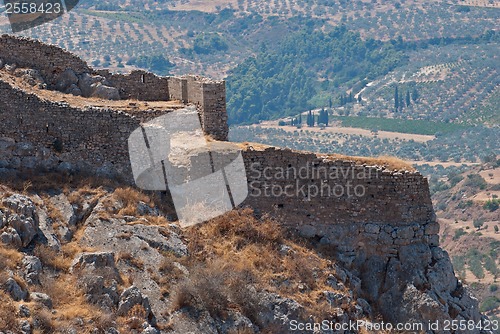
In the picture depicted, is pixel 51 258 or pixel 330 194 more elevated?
pixel 51 258

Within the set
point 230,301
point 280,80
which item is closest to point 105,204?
point 230,301

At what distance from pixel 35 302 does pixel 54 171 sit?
21.5ft

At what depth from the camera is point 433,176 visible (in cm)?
13825

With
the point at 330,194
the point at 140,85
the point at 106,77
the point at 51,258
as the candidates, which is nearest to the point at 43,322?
the point at 51,258

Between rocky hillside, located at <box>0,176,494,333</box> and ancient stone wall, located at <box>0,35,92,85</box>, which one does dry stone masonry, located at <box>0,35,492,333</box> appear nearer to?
rocky hillside, located at <box>0,176,494,333</box>

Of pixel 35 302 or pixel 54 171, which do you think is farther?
pixel 54 171

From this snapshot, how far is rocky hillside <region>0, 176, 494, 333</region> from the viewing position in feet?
91.0

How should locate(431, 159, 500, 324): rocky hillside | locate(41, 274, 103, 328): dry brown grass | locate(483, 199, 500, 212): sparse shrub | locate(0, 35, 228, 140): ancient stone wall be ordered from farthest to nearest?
locate(483, 199, 500, 212): sparse shrub
locate(431, 159, 500, 324): rocky hillside
locate(0, 35, 228, 140): ancient stone wall
locate(41, 274, 103, 328): dry brown grass

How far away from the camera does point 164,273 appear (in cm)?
3008

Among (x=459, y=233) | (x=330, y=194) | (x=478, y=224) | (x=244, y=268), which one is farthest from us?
(x=478, y=224)

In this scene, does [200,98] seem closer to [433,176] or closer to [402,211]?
[402,211]

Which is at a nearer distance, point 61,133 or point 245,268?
point 245,268

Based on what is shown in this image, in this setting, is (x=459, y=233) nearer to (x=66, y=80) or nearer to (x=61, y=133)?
(x=66, y=80)

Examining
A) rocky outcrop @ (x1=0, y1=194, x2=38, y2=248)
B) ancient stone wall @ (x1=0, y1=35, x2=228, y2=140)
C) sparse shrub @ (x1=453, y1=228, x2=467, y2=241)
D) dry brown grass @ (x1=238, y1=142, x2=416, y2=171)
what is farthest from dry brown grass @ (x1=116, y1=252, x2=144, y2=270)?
sparse shrub @ (x1=453, y1=228, x2=467, y2=241)
